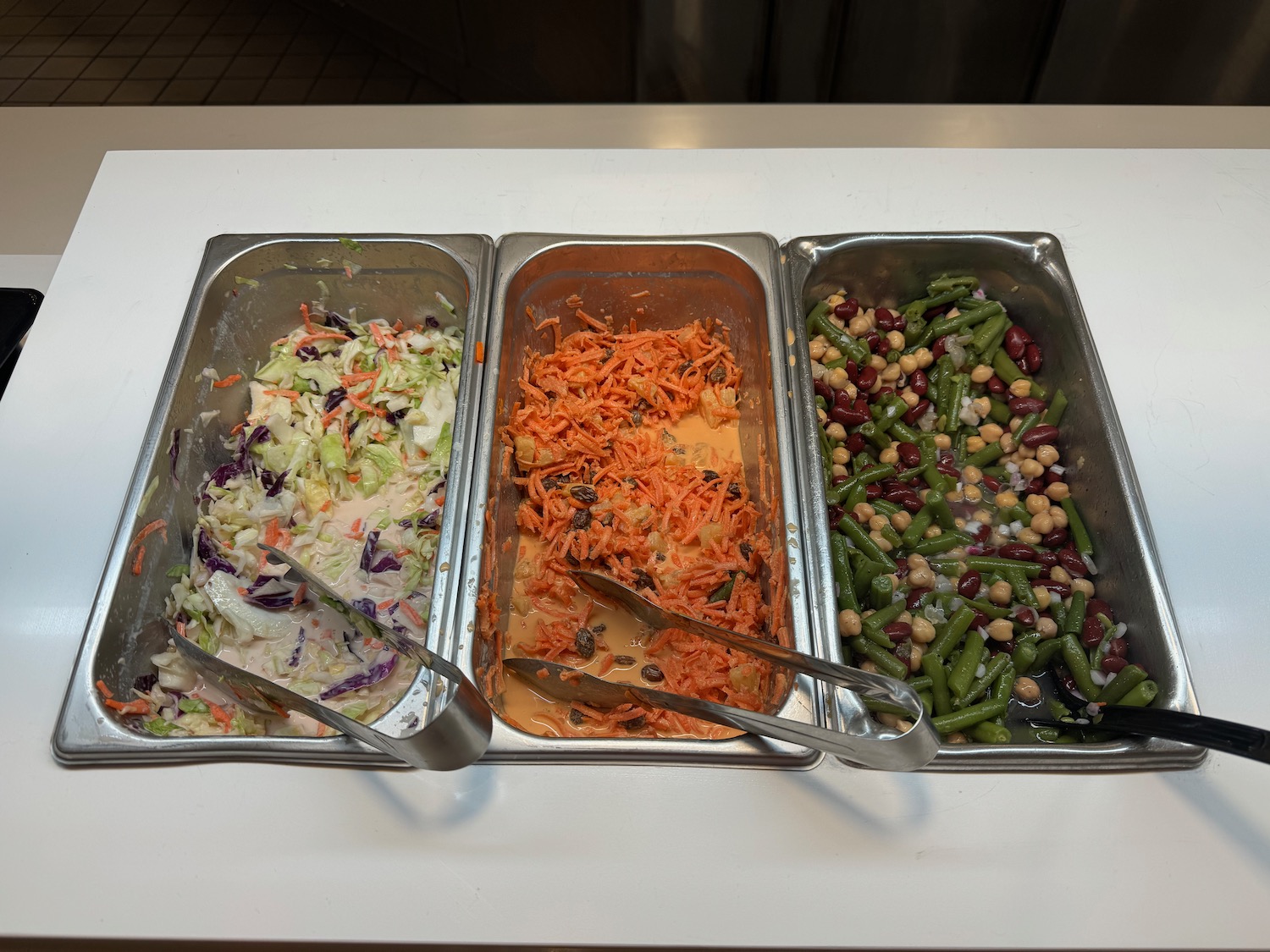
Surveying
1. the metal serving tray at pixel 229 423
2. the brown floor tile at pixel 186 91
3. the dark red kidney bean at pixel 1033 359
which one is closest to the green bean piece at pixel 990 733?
the dark red kidney bean at pixel 1033 359

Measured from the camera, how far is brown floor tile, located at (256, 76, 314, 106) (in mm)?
4867

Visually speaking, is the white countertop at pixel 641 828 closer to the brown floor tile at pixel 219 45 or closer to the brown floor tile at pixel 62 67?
the brown floor tile at pixel 62 67

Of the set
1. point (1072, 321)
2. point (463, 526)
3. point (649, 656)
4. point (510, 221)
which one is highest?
point (510, 221)

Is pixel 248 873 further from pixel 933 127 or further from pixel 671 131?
pixel 933 127

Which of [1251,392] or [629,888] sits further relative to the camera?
[1251,392]

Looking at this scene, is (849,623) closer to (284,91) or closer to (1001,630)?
→ (1001,630)

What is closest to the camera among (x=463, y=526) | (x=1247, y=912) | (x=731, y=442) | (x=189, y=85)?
(x=1247, y=912)

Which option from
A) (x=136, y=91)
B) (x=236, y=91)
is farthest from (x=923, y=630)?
(x=136, y=91)

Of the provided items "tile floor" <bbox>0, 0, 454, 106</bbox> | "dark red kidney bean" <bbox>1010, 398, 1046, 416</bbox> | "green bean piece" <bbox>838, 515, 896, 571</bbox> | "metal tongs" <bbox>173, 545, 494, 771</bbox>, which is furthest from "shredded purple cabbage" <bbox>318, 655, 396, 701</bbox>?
"tile floor" <bbox>0, 0, 454, 106</bbox>

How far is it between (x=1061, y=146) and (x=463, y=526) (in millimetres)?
2211

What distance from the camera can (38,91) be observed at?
181 inches

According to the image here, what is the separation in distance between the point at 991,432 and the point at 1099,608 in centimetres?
51

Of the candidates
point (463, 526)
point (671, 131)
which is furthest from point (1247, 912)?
point (671, 131)

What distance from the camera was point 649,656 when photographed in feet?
5.89
